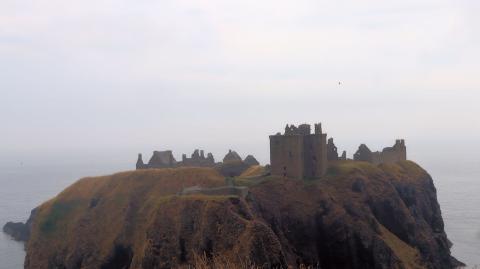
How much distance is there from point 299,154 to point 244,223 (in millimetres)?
19780

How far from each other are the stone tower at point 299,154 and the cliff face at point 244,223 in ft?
6.53

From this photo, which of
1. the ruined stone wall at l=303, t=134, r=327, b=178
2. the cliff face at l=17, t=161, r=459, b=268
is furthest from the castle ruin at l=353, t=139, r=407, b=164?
the ruined stone wall at l=303, t=134, r=327, b=178

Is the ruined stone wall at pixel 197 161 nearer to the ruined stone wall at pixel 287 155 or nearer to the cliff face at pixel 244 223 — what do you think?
the cliff face at pixel 244 223

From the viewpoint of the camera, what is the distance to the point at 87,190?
82188 millimetres

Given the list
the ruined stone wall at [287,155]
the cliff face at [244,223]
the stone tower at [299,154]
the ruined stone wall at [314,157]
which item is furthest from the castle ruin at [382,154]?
the ruined stone wall at [287,155]

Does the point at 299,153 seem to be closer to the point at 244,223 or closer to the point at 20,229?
the point at 244,223

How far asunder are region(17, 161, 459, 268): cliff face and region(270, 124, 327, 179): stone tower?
199 centimetres

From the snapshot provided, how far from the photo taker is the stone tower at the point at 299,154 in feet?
236

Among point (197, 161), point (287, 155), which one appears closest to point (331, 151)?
point (287, 155)

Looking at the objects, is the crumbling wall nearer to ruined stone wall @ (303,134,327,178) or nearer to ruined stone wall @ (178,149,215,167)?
ruined stone wall @ (303,134,327,178)

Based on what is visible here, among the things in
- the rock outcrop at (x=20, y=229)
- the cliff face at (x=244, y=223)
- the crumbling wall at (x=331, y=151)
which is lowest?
the rock outcrop at (x=20, y=229)

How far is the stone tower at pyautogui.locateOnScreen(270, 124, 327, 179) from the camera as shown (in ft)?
236

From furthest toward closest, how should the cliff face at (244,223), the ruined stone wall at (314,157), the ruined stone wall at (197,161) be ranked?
the ruined stone wall at (197,161) < the ruined stone wall at (314,157) < the cliff face at (244,223)

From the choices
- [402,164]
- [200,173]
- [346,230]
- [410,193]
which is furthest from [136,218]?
[402,164]
